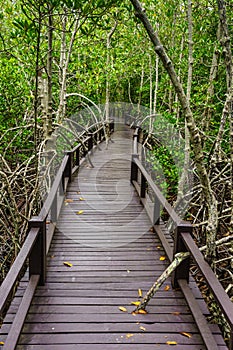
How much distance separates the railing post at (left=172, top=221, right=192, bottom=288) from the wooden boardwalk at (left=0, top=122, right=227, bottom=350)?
0.15 m

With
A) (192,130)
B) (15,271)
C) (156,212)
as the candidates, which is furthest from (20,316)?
(156,212)

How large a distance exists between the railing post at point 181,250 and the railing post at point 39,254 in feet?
4.26

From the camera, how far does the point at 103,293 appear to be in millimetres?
3705

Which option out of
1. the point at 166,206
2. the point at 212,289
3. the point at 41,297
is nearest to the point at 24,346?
the point at 41,297

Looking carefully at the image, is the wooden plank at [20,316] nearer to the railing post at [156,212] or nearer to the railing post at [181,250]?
the railing post at [181,250]

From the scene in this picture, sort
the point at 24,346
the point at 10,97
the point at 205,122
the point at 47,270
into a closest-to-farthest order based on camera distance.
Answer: the point at 24,346 → the point at 47,270 → the point at 205,122 → the point at 10,97

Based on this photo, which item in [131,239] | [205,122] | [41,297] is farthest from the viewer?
[205,122]

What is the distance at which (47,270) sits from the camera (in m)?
4.13

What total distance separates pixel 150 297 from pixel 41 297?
105 centimetres

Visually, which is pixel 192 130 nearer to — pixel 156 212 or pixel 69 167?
pixel 156 212

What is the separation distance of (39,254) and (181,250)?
1394 millimetres

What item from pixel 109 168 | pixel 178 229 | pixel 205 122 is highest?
pixel 205 122

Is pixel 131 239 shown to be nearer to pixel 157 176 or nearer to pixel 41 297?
pixel 41 297

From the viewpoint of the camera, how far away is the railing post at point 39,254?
3611 millimetres
